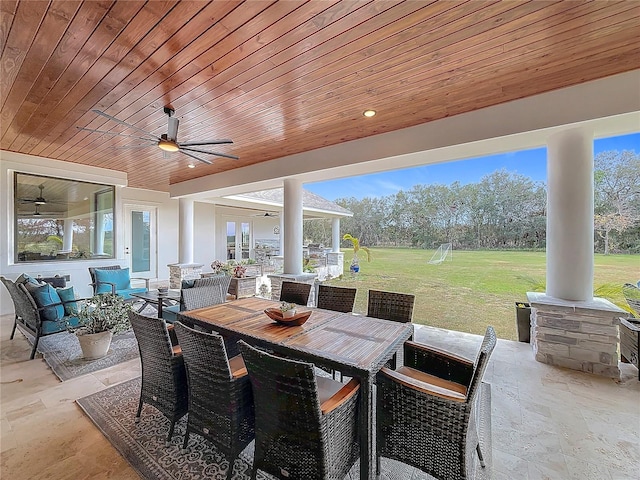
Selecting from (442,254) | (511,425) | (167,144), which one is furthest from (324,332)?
(442,254)

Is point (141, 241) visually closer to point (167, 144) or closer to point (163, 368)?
point (167, 144)

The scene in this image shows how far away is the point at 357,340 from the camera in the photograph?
2146 mm

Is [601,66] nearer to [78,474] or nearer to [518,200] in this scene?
[78,474]

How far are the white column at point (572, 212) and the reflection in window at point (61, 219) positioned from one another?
8518 mm

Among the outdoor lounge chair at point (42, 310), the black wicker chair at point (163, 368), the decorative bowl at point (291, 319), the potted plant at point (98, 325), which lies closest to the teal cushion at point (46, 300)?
the outdoor lounge chair at point (42, 310)

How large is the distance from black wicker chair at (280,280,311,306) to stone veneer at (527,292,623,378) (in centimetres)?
279

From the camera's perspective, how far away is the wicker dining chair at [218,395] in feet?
5.79

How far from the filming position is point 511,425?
232 cm

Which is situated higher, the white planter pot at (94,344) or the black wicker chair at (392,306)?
the black wicker chair at (392,306)

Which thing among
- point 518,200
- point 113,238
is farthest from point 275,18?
Answer: point 518,200

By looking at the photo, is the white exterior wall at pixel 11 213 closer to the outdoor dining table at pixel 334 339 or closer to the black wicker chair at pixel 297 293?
the outdoor dining table at pixel 334 339

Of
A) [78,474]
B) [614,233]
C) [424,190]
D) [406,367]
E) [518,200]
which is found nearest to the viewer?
[78,474]

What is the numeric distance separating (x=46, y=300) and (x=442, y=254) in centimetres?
910

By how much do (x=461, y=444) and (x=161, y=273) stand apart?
32.0 ft
